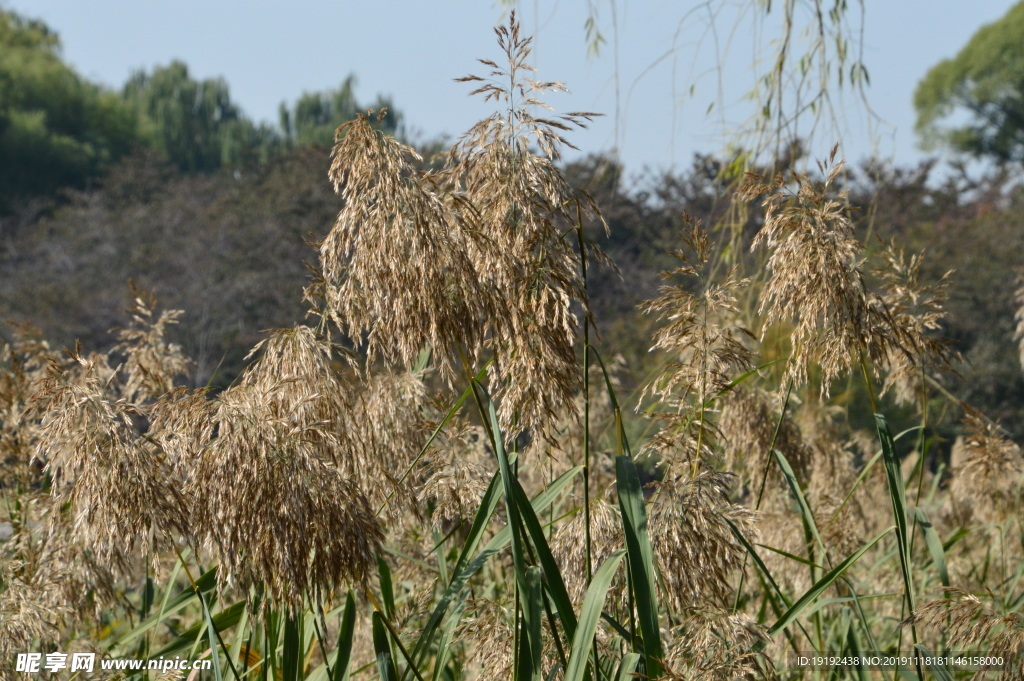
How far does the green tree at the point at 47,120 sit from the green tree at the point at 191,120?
2.04m

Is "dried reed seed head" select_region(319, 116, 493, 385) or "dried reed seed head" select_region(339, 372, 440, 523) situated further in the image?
"dried reed seed head" select_region(339, 372, 440, 523)

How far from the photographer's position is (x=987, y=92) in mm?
37719

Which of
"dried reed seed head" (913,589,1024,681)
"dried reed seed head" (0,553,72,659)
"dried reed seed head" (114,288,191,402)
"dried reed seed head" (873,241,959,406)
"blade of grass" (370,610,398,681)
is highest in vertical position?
"dried reed seed head" (114,288,191,402)

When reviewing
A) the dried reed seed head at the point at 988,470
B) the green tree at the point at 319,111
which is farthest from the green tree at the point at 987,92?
the dried reed seed head at the point at 988,470

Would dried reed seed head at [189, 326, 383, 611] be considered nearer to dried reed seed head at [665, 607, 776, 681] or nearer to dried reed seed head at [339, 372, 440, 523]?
dried reed seed head at [339, 372, 440, 523]

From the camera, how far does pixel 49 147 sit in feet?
94.2

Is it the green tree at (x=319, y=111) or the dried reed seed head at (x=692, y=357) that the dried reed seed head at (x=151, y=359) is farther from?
the green tree at (x=319, y=111)

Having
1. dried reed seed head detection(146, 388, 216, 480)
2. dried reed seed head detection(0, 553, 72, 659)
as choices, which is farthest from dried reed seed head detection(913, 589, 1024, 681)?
dried reed seed head detection(0, 553, 72, 659)

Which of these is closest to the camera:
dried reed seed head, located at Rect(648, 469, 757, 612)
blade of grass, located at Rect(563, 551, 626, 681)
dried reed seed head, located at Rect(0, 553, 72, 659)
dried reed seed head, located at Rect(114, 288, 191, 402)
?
blade of grass, located at Rect(563, 551, 626, 681)

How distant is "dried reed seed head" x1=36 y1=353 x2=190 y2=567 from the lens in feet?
4.79

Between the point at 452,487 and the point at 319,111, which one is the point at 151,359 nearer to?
the point at 452,487

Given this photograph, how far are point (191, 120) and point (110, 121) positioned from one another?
21.2 feet

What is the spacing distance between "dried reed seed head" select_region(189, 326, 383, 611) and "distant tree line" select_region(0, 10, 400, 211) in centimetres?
2367

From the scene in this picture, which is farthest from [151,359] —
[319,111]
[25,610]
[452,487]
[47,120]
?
[319,111]
